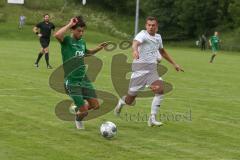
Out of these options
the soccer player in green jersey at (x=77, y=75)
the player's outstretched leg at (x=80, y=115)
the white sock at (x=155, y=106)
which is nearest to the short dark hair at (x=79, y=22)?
the soccer player in green jersey at (x=77, y=75)

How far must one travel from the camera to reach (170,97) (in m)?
17.8

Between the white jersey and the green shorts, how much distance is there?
1.33 metres

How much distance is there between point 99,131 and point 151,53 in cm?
213

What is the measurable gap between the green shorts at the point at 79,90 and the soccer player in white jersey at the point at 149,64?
1244 mm

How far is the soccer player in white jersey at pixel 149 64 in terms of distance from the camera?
12.3m

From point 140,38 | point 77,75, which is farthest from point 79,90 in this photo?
point 140,38

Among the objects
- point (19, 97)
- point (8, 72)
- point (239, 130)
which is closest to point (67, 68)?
point (239, 130)

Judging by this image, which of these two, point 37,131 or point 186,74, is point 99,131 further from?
point 186,74

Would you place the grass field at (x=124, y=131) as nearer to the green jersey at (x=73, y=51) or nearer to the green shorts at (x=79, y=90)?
the green shorts at (x=79, y=90)

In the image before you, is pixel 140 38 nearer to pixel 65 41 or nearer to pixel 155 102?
pixel 155 102

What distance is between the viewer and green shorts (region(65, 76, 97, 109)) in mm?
11414

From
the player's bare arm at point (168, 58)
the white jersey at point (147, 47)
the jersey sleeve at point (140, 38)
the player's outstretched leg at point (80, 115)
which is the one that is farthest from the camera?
the player's bare arm at point (168, 58)

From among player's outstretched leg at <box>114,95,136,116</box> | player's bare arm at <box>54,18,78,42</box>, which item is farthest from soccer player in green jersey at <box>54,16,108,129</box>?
player's outstretched leg at <box>114,95,136,116</box>

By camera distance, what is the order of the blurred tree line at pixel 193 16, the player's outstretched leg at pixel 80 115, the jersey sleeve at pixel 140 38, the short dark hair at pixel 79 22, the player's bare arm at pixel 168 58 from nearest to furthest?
the short dark hair at pixel 79 22 < the player's outstretched leg at pixel 80 115 < the jersey sleeve at pixel 140 38 < the player's bare arm at pixel 168 58 < the blurred tree line at pixel 193 16
